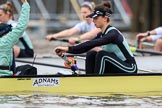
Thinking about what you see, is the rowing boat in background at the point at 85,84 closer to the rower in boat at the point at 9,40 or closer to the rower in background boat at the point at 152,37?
the rower in boat at the point at 9,40

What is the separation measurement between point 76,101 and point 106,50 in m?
0.96

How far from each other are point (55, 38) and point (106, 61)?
463 centimetres

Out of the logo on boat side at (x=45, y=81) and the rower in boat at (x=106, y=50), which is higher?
the rower in boat at (x=106, y=50)

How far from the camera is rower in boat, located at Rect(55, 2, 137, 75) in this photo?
10.6 metres

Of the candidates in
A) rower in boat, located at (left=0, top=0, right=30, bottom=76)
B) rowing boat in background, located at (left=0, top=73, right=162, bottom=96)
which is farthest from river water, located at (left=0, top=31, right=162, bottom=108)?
rower in boat, located at (left=0, top=0, right=30, bottom=76)

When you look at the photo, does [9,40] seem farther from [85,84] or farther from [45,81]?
[85,84]

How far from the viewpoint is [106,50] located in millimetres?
10734

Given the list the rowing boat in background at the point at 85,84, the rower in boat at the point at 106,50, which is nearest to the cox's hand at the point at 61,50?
the rower in boat at the point at 106,50

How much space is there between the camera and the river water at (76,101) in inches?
392

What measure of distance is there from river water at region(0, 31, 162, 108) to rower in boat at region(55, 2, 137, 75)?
452mm

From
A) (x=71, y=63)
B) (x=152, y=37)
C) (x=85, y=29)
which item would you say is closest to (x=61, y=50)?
(x=71, y=63)

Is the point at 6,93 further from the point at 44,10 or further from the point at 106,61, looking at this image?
the point at 44,10

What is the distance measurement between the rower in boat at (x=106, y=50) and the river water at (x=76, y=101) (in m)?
0.45

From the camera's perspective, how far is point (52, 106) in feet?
32.5
